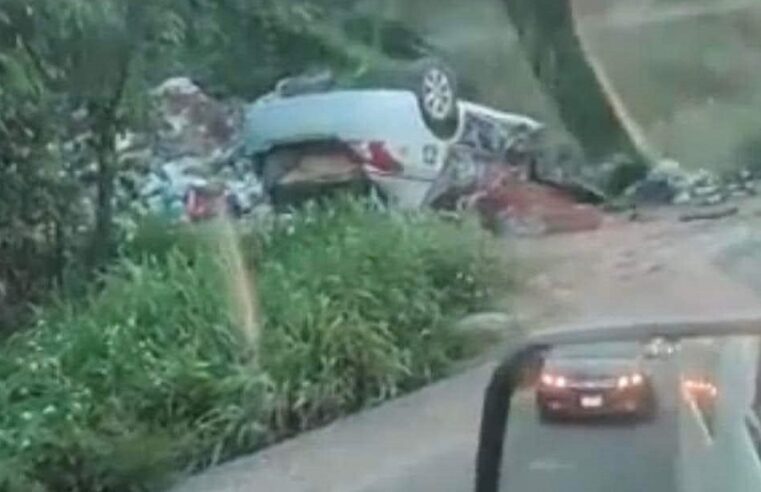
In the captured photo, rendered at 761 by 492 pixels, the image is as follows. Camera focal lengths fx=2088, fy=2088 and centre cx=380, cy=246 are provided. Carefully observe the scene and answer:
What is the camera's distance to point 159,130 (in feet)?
24.2

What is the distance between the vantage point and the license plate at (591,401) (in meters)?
3.78

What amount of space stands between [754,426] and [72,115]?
505cm

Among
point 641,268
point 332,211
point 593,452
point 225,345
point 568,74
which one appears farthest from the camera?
point 568,74

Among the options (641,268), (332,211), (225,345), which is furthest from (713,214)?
(225,345)

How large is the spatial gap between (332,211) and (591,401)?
370 cm

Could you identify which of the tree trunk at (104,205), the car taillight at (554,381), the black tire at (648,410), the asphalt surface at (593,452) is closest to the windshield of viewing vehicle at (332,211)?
the tree trunk at (104,205)

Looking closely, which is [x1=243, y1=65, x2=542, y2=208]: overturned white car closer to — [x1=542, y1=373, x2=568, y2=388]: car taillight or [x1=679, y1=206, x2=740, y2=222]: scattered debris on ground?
[x1=679, y1=206, x2=740, y2=222]: scattered debris on ground

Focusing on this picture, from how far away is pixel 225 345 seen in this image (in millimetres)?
6289

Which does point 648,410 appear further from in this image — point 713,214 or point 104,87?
point 713,214

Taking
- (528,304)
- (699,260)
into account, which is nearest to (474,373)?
(528,304)

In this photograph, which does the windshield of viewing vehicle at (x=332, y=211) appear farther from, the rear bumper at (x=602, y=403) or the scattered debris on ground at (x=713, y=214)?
the rear bumper at (x=602, y=403)

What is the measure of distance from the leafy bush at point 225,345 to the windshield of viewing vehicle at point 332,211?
1cm

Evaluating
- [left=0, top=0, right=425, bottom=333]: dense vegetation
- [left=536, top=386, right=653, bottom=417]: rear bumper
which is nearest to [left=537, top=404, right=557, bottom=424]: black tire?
[left=536, top=386, right=653, bottom=417]: rear bumper

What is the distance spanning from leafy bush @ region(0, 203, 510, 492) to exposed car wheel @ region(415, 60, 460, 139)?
0.39m
